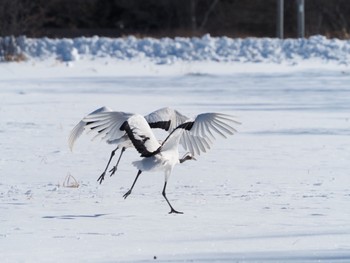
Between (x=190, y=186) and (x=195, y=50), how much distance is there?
2259 cm

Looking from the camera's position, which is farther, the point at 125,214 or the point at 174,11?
the point at 174,11

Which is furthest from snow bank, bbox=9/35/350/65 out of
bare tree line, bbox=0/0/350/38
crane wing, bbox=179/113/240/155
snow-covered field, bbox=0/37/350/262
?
crane wing, bbox=179/113/240/155

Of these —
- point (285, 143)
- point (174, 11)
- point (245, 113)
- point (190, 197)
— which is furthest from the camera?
point (174, 11)

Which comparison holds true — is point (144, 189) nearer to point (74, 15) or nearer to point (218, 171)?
point (218, 171)

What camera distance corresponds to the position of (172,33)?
43844 millimetres

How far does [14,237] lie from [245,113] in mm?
10920

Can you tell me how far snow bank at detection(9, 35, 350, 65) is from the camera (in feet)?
104

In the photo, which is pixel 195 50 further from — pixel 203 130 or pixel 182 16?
pixel 203 130

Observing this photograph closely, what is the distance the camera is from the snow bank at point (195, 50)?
31.6 m

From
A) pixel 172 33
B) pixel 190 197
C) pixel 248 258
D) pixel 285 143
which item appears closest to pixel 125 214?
pixel 190 197

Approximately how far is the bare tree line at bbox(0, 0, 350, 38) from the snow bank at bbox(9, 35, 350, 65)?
11.6 metres

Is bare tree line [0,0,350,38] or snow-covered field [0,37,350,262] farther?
bare tree line [0,0,350,38]

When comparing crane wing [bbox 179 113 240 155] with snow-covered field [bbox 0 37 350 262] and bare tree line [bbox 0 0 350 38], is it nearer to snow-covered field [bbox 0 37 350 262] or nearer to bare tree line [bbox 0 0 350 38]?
snow-covered field [bbox 0 37 350 262]

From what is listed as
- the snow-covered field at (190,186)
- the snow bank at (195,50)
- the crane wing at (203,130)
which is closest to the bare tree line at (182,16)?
the snow bank at (195,50)
